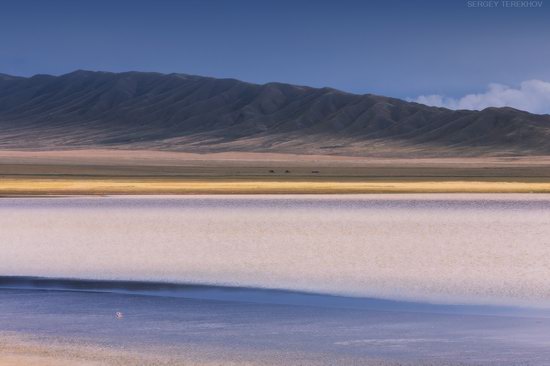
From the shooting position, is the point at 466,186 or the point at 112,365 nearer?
the point at 112,365

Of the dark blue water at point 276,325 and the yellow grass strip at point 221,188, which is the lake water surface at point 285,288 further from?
the yellow grass strip at point 221,188

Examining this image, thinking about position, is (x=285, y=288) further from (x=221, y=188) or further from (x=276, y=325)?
(x=221, y=188)

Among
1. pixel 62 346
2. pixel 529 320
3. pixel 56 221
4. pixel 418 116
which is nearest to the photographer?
pixel 62 346

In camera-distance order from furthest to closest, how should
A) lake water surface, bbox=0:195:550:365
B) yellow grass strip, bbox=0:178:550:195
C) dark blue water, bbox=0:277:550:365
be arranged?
yellow grass strip, bbox=0:178:550:195
lake water surface, bbox=0:195:550:365
dark blue water, bbox=0:277:550:365

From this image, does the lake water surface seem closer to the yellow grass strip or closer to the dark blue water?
the dark blue water

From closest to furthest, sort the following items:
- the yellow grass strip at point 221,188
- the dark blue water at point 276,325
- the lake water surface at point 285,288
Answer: the dark blue water at point 276,325 → the lake water surface at point 285,288 → the yellow grass strip at point 221,188

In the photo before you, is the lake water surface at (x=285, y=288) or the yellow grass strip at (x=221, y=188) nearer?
the lake water surface at (x=285, y=288)

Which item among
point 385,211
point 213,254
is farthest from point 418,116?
point 213,254

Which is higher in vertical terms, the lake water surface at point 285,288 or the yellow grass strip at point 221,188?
the lake water surface at point 285,288

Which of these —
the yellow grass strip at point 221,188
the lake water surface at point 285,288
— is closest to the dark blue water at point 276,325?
the lake water surface at point 285,288

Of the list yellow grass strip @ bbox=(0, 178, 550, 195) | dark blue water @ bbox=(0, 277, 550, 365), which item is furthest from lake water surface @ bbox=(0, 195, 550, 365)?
yellow grass strip @ bbox=(0, 178, 550, 195)

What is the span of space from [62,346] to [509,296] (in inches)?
295

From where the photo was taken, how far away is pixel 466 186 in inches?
2350

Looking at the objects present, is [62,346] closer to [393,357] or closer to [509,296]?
[393,357]
